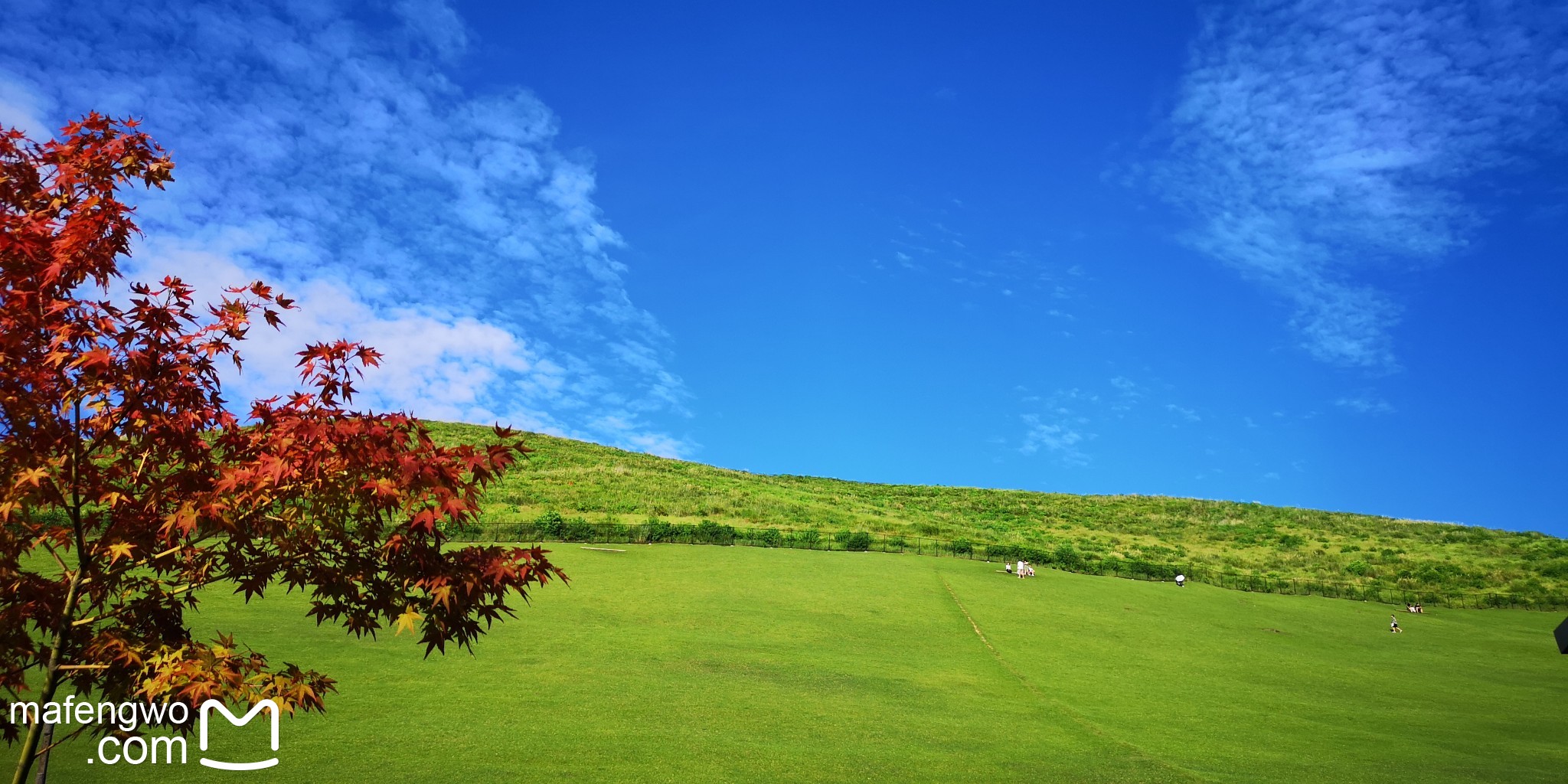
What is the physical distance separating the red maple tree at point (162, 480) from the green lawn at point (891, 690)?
6664 millimetres

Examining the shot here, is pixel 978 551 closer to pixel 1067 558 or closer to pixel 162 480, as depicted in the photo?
pixel 1067 558

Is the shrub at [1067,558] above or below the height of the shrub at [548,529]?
below

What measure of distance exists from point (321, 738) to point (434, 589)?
32.2ft

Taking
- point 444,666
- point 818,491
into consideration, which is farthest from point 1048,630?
point 818,491

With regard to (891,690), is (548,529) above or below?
above

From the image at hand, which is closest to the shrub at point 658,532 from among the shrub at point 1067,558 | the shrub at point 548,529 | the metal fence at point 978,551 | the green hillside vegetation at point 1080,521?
the metal fence at point 978,551

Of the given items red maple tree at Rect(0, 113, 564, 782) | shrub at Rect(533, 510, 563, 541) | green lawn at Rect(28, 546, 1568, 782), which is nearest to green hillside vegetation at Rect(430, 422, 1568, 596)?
shrub at Rect(533, 510, 563, 541)

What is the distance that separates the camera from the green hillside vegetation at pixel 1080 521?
5016 cm

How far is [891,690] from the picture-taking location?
2138cm

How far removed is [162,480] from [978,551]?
40638 mm

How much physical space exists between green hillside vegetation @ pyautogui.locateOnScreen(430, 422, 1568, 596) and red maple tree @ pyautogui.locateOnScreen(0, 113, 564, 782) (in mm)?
34669

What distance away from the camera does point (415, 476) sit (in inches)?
291

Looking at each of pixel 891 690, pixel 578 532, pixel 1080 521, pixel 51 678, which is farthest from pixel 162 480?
pixel 1080 521

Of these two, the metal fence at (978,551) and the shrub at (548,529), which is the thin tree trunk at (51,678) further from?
the shrub at (548,529)
